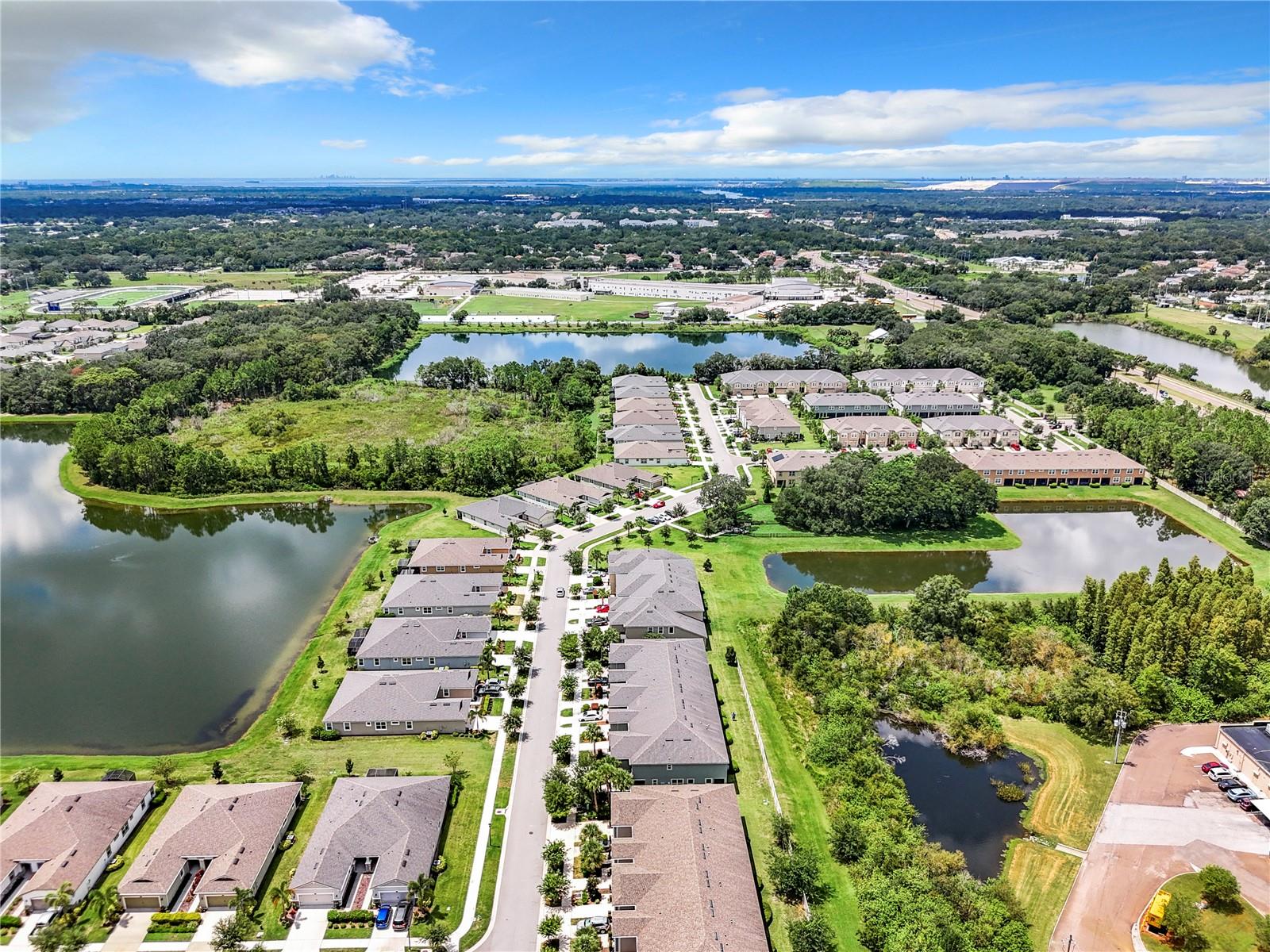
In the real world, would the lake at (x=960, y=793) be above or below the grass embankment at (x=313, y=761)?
below

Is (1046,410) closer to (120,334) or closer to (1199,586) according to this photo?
(1199,586)

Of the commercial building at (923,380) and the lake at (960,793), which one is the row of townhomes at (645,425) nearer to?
the commercial building at (923,380)

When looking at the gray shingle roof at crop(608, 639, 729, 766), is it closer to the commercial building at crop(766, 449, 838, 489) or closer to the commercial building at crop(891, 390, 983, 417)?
the commercial building at crop(766, 449, 838, 489)

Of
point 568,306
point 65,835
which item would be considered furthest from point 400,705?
point 568,306

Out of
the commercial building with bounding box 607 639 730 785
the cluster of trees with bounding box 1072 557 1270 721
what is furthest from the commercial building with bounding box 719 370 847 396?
the commercial building with bounding box 607 639 730 785

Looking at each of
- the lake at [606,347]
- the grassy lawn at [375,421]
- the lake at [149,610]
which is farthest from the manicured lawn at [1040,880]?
the lake at [606,347]

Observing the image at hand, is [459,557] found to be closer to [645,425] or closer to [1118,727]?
[645,425]

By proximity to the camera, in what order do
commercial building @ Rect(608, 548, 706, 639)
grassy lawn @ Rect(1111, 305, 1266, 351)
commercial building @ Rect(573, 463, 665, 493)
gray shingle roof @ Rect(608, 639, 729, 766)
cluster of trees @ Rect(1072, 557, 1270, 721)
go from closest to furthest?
1. gray shingle roof @ Rect(608, 639, 729, 766)
2. cluster of trees @ Rect(1072, 557, 1270, 721)
3. commercial building @ Rect(608, 548, 706, 639)
4. commercial building @ Rect(573, 463, 665, 493)
5. grassy lawn @ Rect(1111, 305, 1266, 351)
